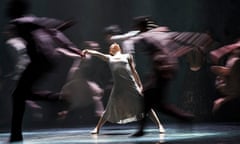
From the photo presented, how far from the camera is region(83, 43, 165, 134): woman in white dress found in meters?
7.57

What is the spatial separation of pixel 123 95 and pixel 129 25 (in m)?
5.30

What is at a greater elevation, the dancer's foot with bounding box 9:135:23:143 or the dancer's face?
the dancer's face

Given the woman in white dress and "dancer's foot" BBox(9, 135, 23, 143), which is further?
the woman in white dress

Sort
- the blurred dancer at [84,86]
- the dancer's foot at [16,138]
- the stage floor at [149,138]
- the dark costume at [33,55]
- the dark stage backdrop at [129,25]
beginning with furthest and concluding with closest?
the dark stage backdrop at [129,25]
the blurred dancer at [84,86]
the stage floor at [149,138]
the dancer's foot at [16,138]
the dark costume at [33,55]

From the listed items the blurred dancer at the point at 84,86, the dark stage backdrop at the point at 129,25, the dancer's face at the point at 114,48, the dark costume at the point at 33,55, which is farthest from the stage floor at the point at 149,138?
the dark stage backdrop at the point at 129,25

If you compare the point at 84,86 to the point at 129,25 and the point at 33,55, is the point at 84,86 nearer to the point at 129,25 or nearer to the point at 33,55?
the point at 129,25

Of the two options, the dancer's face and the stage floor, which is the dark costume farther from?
the dancer's face

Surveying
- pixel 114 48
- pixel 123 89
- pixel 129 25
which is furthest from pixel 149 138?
pixel 129 25

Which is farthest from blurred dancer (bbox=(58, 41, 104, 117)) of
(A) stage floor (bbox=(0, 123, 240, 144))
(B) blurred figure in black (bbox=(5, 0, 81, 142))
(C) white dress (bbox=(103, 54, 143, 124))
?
(B) blurred figure in black (bbox=(5, 0, 81, 142))

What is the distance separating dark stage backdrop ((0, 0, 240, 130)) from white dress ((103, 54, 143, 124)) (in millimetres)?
3513

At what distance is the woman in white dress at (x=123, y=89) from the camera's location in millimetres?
7575

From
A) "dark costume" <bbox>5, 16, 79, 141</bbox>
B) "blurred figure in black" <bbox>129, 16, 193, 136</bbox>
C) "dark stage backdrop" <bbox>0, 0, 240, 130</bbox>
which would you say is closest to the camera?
"dark costume" <bbox>5, 16, 79, 141</bbox>

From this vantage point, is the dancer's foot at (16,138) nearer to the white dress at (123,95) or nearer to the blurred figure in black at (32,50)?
the blurred figure in black at (32,50)

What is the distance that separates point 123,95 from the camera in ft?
25.5
